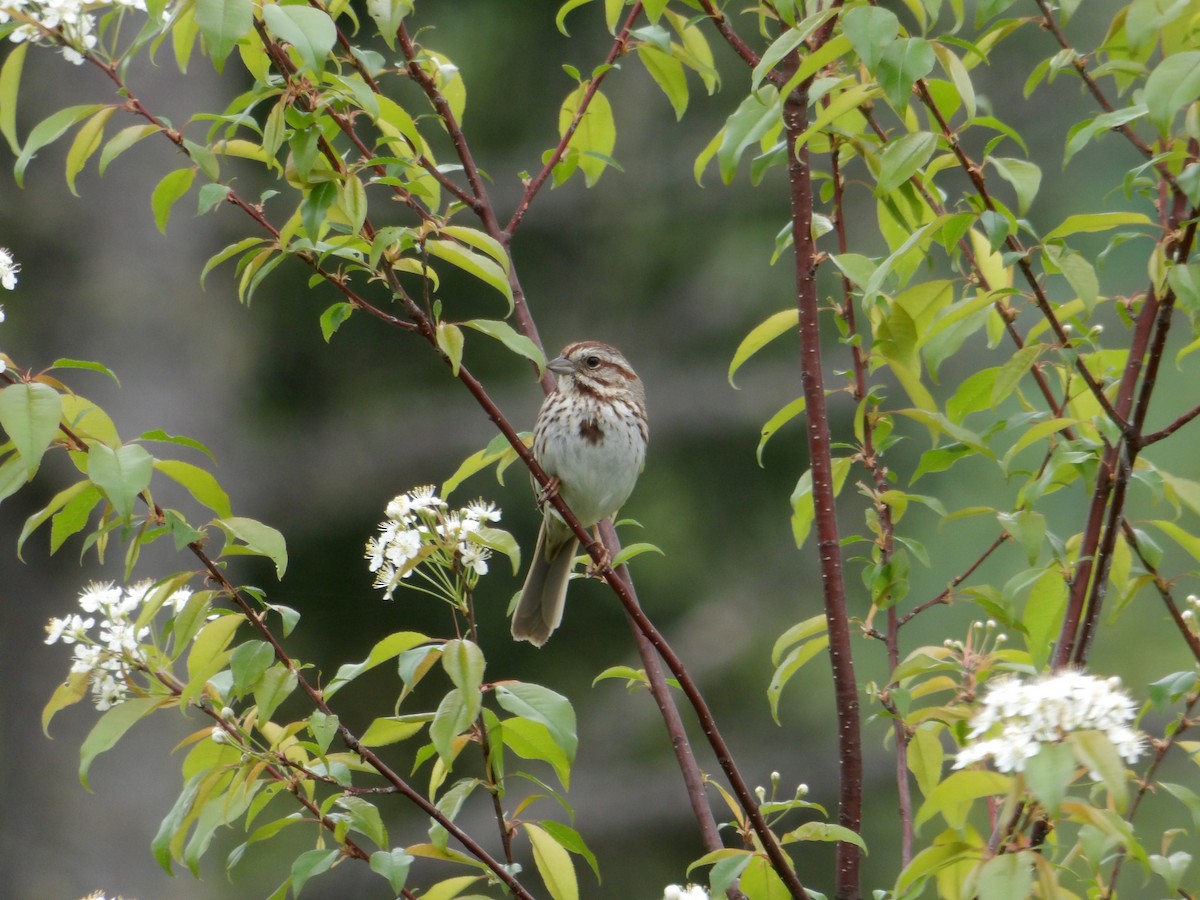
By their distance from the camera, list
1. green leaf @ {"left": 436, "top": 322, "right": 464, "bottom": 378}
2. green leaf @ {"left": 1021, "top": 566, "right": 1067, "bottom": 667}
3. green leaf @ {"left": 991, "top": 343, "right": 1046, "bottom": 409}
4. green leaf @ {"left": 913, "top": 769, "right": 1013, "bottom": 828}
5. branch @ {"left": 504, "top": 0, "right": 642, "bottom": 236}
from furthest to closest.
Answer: branch @ {"left": 504, "top": 0, "right": 642, "bottom": 236}
green leaf @ {"left": 1021, "top": 566, "right": 1067, "bottom": 667}
green leaf @ {"left": 991, "top": 343, "right": 1046, "bottom": 409}
green leaf @ {"left": 436, "top": 322, "right": 464, "bottom": 378}
green leaf @ {"left": 913, "top": 769, "right": 1013, "bottom": 828}

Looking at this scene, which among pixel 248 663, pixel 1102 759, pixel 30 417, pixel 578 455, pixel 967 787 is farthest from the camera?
pixel 578 455

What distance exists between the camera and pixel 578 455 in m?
4.25

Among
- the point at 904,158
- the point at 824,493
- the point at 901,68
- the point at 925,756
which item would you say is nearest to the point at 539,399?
the point at 824,493

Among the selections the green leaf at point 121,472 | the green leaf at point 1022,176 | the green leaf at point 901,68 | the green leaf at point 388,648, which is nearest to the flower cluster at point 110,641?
the green leaf at point 388,648

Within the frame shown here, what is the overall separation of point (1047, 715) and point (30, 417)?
126cm

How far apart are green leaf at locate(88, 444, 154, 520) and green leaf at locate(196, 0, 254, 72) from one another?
0.51 metres

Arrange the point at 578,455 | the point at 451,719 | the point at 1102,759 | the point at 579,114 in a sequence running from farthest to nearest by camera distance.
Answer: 1. the point at 578,455
2. the point at 579,114
3. the point at 451,719
4. the point at 1102,759

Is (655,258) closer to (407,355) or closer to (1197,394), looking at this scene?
(407,355)

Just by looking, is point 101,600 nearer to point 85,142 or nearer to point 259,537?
point 259,537

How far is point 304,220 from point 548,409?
2.31 m

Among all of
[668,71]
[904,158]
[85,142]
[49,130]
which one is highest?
[668,71]

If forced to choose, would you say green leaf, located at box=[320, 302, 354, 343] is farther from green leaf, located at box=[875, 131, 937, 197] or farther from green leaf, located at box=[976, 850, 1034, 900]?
green leaf, located at box=[976, 850, 1034, 900]

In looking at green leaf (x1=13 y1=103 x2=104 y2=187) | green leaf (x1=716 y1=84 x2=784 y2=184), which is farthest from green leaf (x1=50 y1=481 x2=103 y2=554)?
green leaf (x1=716 y1=84 x2=784 y2=184)

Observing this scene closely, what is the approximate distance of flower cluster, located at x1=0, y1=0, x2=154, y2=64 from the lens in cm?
197
